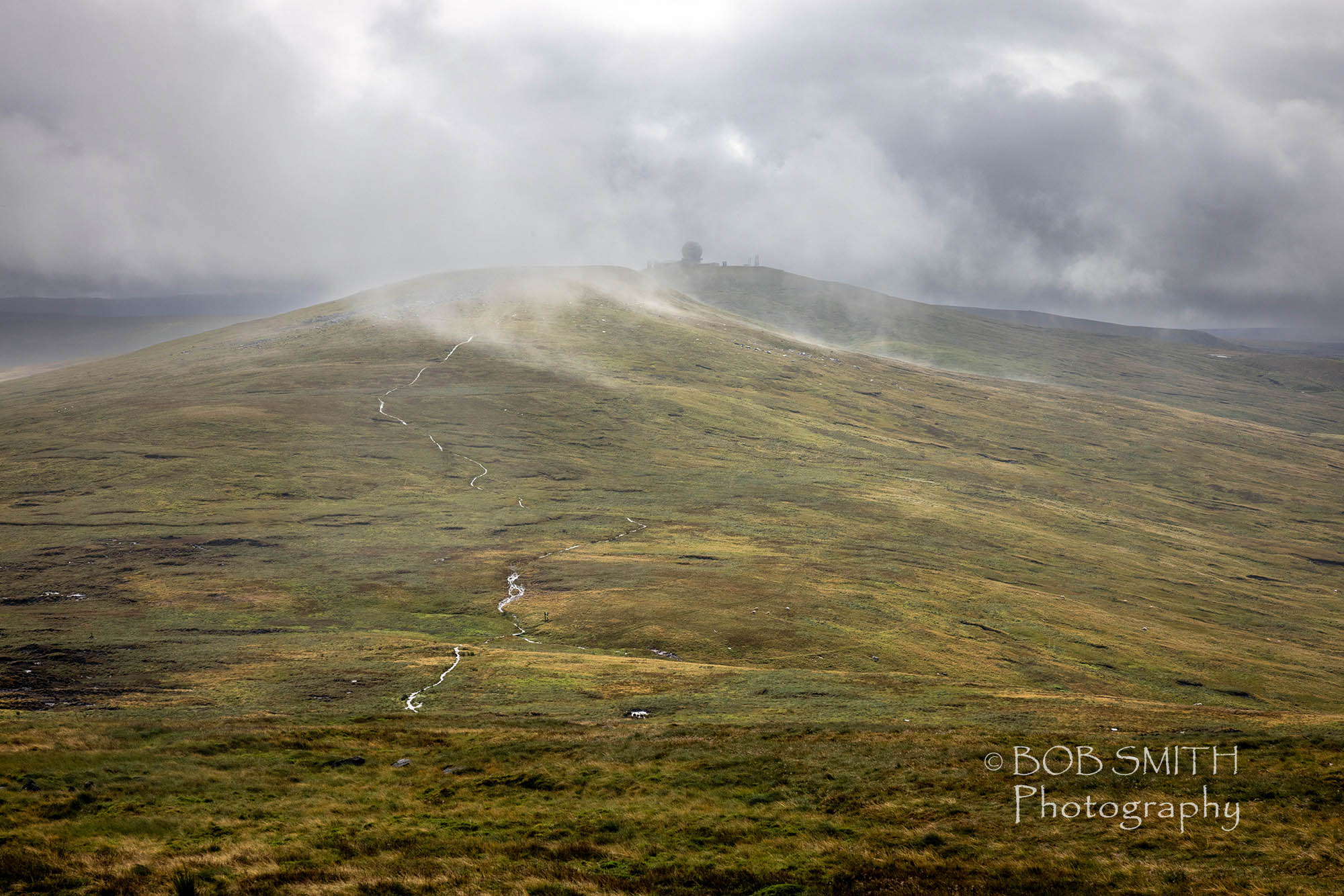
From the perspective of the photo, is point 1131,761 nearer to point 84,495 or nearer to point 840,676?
point 840,676

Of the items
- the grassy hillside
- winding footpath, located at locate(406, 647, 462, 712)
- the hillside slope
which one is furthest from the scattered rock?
the hillside slope

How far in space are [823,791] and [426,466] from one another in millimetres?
145038

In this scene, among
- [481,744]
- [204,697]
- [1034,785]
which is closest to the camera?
[1034,785]

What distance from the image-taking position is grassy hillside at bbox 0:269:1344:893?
26234 mm

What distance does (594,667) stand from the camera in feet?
219

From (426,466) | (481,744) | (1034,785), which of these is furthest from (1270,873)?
(426,466)

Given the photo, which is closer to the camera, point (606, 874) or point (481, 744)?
point (606, 874)

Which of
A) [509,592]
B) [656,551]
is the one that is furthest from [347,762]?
[656,551]

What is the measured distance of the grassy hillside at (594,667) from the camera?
26.2 meters

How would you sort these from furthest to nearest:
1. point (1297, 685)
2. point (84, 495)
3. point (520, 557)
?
point (84, 495), point (520, 557), point (1297, 685)

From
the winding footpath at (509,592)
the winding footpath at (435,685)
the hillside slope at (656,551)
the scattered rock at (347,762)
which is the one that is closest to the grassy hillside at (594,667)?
the winding footpath at (435,685)

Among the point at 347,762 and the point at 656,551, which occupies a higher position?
the point at 347,762

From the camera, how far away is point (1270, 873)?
23.6 meters

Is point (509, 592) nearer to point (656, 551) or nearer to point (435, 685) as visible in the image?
point (656, 551)
